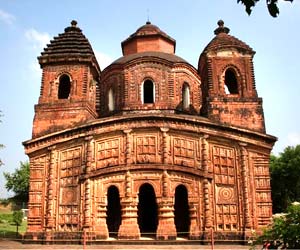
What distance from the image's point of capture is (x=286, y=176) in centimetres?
2964

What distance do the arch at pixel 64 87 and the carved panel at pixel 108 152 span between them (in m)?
4.48

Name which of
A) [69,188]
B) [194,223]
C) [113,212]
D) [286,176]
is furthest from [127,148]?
[286,176]

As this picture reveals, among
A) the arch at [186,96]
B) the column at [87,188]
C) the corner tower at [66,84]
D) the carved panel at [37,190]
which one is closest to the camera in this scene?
the column at [87,188]

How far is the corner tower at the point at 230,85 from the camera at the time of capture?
16.9 meters

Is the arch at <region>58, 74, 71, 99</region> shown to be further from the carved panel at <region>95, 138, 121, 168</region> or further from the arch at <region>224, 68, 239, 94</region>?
the arch at <region>224, 68, 239, 94</region>

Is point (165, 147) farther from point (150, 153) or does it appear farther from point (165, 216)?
point (165, 216)

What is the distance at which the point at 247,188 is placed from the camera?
50.8 feet

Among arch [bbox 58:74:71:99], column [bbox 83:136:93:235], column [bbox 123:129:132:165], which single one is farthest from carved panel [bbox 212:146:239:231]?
arch [bbox 58:74:71:99]

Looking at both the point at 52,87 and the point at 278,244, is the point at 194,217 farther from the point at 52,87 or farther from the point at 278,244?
the point at 278,244

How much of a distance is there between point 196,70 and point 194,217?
27.3ft

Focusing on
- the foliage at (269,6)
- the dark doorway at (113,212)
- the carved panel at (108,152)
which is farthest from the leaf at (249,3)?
the dark doorway at (113,212)

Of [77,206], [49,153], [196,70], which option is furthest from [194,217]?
[196,70]

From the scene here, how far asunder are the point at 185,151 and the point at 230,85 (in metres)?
5.25

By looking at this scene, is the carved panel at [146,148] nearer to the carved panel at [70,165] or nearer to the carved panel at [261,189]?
the carved panel at [70,165]
